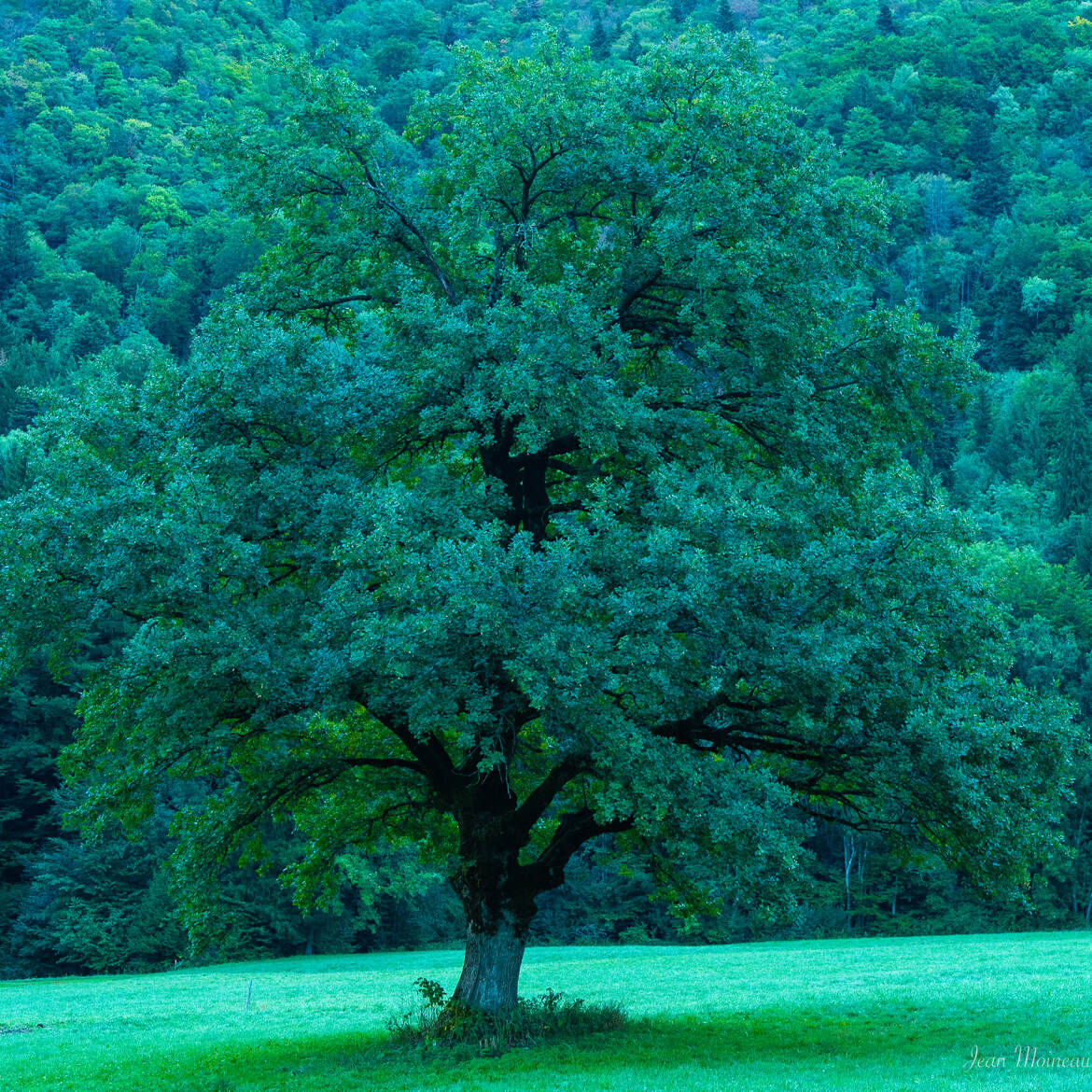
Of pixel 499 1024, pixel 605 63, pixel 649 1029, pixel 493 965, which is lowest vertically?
pixel 649 1029

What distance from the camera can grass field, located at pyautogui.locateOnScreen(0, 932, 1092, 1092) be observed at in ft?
50.4

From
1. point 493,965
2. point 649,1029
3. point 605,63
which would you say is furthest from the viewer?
point 605,63

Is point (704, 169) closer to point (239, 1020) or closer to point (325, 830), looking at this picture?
point (325, 830)

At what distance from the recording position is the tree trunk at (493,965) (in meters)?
18.5

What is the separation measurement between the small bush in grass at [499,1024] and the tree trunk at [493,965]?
21 centimetres

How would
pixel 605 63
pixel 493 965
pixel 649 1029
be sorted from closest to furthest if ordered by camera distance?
pixel 493 965 → pixel 649 1029 → pixel 605 63

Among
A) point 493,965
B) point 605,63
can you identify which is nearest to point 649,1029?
point 493,965

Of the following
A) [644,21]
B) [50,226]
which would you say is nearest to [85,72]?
[50,226]

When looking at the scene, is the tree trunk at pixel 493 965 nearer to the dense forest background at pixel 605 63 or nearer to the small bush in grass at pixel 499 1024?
the small bush in grass at pixel 499 1024

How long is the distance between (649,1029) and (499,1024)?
11.4ft

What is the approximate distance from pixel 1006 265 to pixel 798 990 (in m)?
106

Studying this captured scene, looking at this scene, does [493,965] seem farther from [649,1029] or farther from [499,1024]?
[649,1029]

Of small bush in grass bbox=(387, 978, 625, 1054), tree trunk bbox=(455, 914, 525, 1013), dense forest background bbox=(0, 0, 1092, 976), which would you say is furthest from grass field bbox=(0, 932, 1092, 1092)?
dense forest background bbox=(0, 0, 1092, 976)

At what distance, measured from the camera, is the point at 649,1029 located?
66.1 ft
